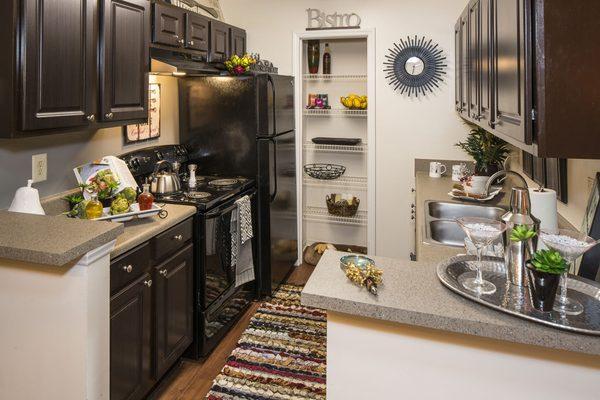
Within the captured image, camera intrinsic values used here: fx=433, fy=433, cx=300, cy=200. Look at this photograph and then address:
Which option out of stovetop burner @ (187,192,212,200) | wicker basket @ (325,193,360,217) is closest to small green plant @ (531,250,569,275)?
stovetop burner @ (187,192,212,200)

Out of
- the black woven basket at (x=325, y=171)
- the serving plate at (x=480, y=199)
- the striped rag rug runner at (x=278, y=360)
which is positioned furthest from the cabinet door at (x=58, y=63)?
the black woven basket at (x=325, y=171)

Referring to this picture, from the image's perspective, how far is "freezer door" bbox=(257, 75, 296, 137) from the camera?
3287 mm

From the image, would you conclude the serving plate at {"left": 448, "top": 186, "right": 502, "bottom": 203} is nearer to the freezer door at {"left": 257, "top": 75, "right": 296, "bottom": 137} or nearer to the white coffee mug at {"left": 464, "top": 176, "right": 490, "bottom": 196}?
the white coffee mug at {"left": 464, "top": 176, "right": 490, "bottom": 196}

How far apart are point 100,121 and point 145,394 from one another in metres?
1.36

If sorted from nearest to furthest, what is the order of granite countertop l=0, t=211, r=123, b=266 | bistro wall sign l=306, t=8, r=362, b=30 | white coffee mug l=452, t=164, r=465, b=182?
granite countertop l=0, t=211, r=123, b=266, white coffee mug l=452, t=164, r=465, b=182, bistro wall sign l=306, t=8, r=362, b=30

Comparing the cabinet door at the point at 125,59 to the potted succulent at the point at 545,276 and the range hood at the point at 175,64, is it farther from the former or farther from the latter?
the potted succulent at the point at 545,276

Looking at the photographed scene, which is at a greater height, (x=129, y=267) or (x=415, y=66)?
(x=415, y=66)

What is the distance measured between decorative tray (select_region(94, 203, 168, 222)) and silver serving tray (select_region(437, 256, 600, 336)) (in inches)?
58.9

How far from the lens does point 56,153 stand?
90.7 inches

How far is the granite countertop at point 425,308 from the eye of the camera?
958mm

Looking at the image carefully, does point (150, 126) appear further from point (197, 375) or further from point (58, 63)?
point (197, 375)

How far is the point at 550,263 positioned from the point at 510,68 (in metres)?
0.65

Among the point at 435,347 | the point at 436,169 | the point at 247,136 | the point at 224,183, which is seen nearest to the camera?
the point at 435,347

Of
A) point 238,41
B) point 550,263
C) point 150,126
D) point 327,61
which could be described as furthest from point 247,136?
point 550,263
